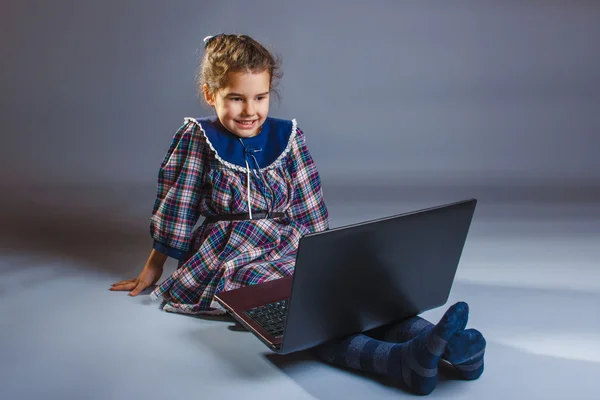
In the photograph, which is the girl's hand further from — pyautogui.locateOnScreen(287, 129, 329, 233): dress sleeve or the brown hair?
the brown hair

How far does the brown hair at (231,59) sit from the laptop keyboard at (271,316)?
57cm

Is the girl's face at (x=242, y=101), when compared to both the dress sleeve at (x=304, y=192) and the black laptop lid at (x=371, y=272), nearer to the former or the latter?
the dress sleeve at (x=304, y=192)

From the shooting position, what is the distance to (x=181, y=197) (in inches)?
81.5

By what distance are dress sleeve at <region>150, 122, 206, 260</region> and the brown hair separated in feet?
0.53

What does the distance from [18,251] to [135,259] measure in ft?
1.19

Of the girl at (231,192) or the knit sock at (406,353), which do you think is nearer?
the knit sock at (406,353)

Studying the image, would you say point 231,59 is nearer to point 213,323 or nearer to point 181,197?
point 181,197

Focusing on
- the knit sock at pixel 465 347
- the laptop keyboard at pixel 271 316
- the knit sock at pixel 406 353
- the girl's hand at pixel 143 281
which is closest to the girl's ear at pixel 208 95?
the girl's hand at pixel 143 281

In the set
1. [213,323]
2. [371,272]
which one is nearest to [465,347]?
[371,272]

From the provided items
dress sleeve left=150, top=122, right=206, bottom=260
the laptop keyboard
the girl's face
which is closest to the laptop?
the laptop keyboard

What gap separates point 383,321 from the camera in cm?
169

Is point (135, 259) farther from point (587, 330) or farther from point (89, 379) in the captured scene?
point (587, 330)

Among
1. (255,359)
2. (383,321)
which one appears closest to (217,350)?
(255,359)

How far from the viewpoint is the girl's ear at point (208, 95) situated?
2.05 meters
